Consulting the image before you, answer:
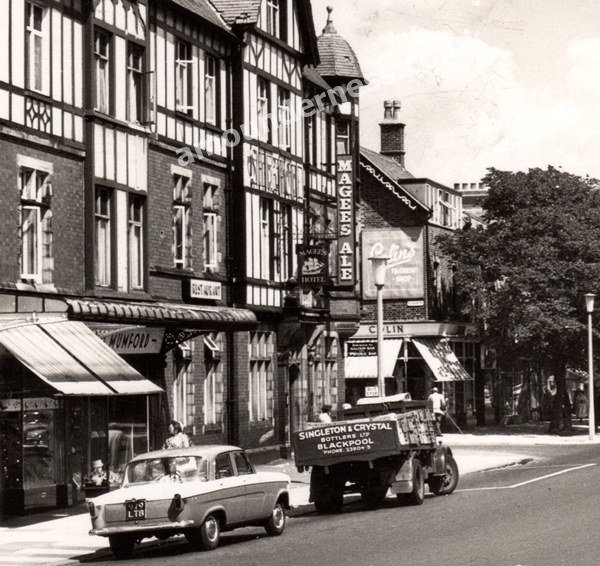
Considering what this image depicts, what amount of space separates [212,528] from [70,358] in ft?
17.4

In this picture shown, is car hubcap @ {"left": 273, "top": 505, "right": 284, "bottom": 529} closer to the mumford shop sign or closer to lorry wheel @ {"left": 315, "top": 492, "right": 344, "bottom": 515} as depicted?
lorry wheel @ {"left": 315, "top": 492, "right": 344, "bottom": 515}

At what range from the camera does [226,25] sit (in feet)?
112

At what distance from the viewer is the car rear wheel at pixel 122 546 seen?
18.6 metres

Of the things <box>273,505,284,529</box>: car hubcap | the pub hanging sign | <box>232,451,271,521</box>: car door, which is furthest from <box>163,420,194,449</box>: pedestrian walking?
the pub hanging sign

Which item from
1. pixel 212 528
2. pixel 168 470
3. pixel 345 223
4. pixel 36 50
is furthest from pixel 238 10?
pixel 212 528

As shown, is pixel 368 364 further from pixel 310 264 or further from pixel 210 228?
pixel 210 228

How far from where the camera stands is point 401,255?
183 ft

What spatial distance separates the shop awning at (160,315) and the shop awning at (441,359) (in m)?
26.2

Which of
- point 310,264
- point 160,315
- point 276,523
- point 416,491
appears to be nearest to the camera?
point 276,523

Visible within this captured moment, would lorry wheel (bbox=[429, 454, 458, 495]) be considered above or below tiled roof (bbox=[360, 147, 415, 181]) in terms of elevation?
below

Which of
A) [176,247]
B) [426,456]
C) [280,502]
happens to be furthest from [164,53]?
A: [280,502]

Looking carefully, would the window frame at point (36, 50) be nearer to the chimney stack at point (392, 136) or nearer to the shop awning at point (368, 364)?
the shop awning at point (368, 364)

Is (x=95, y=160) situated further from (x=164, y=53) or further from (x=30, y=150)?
(x=164, y=53)

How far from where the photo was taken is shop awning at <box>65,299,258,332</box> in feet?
76.9
